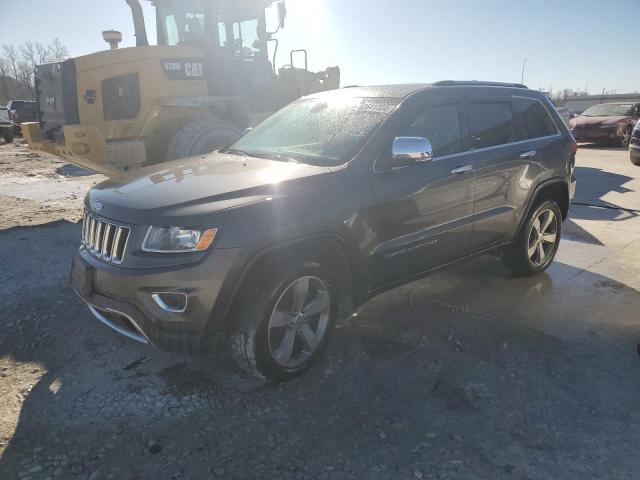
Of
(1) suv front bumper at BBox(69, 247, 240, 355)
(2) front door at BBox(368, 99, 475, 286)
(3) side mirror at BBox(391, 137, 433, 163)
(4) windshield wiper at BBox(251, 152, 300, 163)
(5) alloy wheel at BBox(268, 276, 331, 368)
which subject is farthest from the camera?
(4) windshield wiper at BBox(251, 152, 300, 163)

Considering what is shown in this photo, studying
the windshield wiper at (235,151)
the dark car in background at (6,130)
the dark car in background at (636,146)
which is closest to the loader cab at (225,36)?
the windshield wiper at (235,151)

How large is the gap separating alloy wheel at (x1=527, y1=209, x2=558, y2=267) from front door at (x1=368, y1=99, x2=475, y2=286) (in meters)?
1.14

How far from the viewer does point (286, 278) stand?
2869 millimetres

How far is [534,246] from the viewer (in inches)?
189

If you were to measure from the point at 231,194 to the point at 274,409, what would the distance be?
128 centimetres

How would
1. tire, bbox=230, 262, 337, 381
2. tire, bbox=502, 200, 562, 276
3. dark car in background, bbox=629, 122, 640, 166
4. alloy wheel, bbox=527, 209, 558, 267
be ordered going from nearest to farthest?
tire, bbox=230, 262, 337, 381 → tire, bbox=502, 200, 562, 276 → alloy wheel, bbox=527, 209, 558, 267 → dark car in background, bbox=629, 122, 640, 166

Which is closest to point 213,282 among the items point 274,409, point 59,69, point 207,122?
point 274,409

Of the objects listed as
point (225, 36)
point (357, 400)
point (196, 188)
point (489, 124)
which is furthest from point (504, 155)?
point (225, 36)

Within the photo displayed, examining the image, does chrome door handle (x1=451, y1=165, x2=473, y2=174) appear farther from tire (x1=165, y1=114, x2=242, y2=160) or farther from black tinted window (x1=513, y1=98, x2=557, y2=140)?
tire (x1=165, y1=114, x2=242, y2=160)

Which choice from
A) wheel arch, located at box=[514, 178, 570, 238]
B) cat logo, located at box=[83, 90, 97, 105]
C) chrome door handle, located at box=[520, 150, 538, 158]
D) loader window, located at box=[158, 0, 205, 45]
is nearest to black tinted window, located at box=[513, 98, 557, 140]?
chrome door handle, located at box=[520, 150, 538, 158]

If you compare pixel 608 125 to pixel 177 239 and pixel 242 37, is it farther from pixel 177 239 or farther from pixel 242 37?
pixel 177 239

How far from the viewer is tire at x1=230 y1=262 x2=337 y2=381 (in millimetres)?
2811

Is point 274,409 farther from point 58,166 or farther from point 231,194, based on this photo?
point 58,166

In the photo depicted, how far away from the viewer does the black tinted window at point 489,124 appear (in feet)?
13.2
